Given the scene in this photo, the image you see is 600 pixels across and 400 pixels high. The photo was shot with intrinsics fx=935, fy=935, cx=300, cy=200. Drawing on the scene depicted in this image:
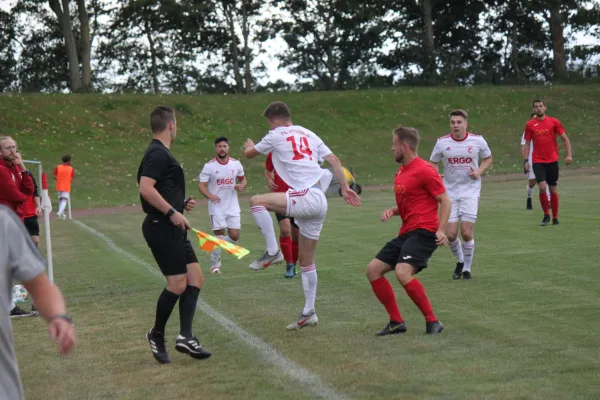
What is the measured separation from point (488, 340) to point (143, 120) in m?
43.5

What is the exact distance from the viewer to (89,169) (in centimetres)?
4116

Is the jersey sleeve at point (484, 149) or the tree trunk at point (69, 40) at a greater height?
the tree trunk at point (69, 40)

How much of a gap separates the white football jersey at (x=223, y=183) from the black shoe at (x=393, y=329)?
6495mm

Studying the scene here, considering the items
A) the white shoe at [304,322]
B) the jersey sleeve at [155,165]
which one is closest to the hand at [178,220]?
the jersey sleeve at [155,165]

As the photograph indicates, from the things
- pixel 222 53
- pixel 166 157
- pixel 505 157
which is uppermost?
pixel 222 53

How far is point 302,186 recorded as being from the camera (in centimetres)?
896

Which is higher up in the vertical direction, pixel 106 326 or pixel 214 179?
pixel 214 179

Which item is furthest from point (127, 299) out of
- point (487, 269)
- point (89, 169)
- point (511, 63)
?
point (511, 63)

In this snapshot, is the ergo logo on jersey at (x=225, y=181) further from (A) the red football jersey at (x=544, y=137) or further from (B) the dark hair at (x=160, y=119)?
(B) the dark hair at (x=160, y=119)

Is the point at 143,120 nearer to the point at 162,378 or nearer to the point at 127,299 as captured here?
the point at 127,299

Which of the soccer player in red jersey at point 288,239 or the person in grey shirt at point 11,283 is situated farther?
the soccer player in red jersey at point 288,239

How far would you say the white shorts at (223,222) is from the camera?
47.1ft

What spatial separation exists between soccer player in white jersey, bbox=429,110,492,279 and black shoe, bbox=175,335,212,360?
16.5ft

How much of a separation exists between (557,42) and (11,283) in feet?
210
